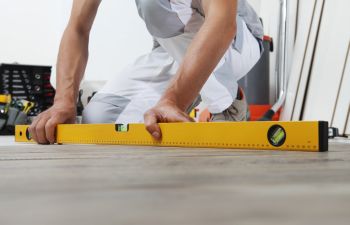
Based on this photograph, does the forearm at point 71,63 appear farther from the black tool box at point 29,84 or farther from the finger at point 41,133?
the black tool box at point 29,84

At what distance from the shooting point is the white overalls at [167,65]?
1.99 meters

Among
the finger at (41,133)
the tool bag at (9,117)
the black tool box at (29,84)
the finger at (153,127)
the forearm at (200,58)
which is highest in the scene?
the forearm at (200,58)

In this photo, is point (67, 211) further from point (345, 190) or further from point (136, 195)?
point (345, 190)

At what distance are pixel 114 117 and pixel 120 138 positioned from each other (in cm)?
83

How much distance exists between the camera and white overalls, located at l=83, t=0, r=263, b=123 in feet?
6.52

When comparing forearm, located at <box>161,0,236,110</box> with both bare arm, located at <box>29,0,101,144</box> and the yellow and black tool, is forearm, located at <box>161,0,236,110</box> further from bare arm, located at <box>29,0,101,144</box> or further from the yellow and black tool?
bare arm, located at <box>29,0,101,144</box>

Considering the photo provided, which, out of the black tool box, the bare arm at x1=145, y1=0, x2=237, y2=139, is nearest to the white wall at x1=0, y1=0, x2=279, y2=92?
the black tool box

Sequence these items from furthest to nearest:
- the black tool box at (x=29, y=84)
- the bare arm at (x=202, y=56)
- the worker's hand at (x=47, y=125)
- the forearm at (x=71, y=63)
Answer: the black tool box at (x=29, y=84) → the forearm at (x=71, y=63) → the worker's hand at (x=47, y=125) → the bare arm at (x=202, y=56)

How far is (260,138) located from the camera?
Result: 39.5 inches

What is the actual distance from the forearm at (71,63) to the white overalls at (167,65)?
10.8 inches

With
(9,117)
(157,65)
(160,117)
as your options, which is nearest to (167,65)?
(157,65)

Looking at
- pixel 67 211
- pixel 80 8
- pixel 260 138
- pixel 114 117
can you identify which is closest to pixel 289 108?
pixel 114 117

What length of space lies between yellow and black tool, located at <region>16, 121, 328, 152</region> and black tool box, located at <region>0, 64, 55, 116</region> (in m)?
3.19

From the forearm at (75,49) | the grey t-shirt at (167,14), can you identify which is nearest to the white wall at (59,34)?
the grey t-shirt at (167,14)
